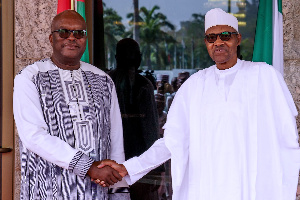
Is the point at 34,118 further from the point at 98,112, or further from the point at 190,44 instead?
the point at 190,44

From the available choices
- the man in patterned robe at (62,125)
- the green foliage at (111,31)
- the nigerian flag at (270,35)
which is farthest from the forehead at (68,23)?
the nigerian flag at (270,35)

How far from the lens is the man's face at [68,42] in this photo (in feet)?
12.6

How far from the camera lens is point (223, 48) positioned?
11.8 ft

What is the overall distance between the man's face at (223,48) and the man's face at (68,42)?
950mm

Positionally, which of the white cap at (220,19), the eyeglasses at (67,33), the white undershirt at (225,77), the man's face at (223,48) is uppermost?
the white cap at (220,19)

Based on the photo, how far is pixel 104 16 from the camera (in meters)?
5.25

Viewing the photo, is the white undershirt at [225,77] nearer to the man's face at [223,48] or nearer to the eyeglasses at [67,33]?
the man's face at [223,48]

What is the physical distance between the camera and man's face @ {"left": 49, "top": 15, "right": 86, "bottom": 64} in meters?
3.83

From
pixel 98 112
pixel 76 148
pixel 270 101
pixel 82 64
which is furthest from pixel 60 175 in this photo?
pixel 270 101

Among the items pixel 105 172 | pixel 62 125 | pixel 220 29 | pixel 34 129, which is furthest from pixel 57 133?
pixel 220 29

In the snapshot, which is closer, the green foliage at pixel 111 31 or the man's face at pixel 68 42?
the man's face at pixel 68 42

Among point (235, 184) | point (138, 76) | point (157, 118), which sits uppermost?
point (138, 76)

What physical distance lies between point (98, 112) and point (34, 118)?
0.46 meters

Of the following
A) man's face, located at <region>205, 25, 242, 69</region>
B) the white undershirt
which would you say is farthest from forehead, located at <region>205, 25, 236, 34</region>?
the white undershirt
